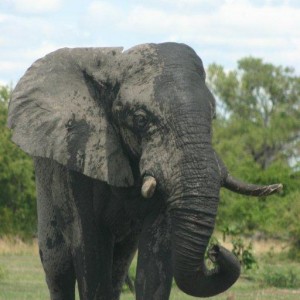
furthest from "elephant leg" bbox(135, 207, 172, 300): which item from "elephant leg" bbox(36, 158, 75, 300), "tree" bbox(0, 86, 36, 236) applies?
"tree" bbox(0, 86, 36, 236)

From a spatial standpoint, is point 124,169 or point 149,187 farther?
point 124,169

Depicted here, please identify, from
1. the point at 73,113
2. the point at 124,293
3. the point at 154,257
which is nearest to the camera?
the point at 154,257

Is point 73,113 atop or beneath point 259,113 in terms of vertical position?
atop

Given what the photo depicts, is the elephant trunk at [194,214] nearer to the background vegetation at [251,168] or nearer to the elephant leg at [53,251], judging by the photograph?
the elephant leg at [53,251]

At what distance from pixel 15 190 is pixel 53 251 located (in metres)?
19.9

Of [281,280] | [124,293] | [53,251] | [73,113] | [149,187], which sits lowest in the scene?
[281,280]

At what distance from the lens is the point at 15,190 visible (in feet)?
95.5

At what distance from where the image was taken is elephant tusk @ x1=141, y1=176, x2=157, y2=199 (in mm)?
7484

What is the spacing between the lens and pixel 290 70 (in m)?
60.0

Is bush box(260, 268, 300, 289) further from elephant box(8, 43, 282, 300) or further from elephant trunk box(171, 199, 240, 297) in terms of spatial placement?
elephant trunk box(171, 199, 240, 297)

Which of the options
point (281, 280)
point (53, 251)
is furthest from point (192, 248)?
point (281, 280)

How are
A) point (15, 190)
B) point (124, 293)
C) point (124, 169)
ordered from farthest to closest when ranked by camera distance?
point (15, 190) < point (124, 293) < point (124, 169)

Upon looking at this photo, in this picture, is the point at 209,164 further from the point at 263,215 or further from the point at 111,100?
the point at 263,215

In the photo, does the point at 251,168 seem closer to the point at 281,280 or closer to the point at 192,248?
the point at 281,280
